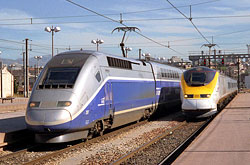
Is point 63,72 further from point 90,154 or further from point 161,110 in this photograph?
point 161,110

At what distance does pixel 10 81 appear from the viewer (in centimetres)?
6431

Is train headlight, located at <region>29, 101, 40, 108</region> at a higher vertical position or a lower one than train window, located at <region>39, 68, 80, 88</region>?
lower

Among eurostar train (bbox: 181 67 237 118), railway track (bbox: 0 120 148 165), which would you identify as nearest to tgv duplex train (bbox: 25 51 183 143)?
railway track (bbox: 0 120 148 165)

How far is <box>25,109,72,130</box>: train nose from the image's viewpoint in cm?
1032

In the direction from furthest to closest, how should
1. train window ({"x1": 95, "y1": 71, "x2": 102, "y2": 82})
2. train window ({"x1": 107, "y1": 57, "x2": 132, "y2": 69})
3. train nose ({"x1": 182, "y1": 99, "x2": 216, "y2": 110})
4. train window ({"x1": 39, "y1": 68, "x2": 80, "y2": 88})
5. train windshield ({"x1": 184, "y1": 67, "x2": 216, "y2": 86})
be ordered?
train windshield ({"x1": 184, "y1": 67, "x2": 216, "y2": 86})
train nose ({"x1": 182, "y1": 99, "x2": 216, "y2": 110})
train window ({"x1": 107, "y1": 57, "x2": 132, "y2": 69})
train window ({"x1": 95, "y1": 71, "x2": 102, "y2": 82})
train window ({"x1": 39, "y1": 68, "x2": 80, "y2": 88})

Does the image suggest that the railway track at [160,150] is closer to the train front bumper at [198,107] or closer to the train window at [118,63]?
the train front bumper at [198,107]

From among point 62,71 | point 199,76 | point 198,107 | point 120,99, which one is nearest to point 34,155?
point 62,71

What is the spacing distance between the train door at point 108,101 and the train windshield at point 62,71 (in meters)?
1.47

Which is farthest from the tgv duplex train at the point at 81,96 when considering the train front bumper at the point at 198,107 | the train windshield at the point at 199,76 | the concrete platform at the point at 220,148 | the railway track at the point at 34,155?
the train windshield at the point at 199,76

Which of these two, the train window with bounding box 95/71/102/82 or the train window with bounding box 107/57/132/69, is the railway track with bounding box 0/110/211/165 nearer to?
the train window with bounding box 95/71/102/82

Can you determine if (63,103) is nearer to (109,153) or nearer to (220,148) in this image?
(109,153)

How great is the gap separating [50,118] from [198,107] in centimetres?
976

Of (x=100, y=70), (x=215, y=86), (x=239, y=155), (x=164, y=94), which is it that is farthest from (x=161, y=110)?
(x=239, y=155)

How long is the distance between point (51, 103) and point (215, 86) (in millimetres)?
11199
